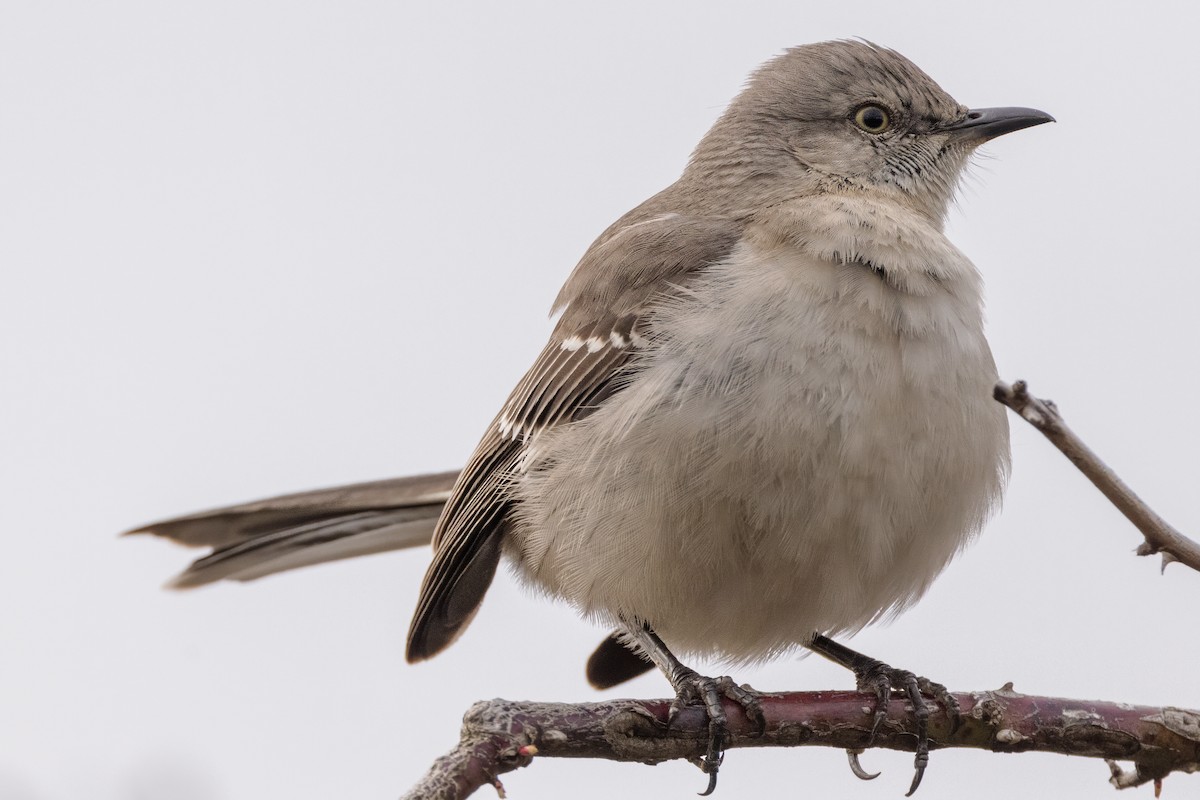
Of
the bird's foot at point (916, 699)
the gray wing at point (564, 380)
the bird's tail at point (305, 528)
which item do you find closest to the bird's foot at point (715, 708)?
the bird's foot at point (916, 699)

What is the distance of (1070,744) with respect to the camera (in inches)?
154

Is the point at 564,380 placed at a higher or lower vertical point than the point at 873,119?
lower

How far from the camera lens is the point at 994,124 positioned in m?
5.90

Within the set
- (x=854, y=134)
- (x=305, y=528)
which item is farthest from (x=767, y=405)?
(x=305, y=528)

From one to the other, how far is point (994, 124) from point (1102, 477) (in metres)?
3.65

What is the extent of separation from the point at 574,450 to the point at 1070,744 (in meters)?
2.08

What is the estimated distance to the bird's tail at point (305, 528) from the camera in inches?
259

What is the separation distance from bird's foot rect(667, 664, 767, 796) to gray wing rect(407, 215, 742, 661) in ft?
4.08

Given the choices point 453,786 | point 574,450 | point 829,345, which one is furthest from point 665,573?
point 453,786

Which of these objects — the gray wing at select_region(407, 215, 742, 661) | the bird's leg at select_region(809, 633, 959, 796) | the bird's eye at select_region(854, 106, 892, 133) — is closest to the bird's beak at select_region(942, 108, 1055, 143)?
the bird's eye at select_region(854, 106, 892, 133)

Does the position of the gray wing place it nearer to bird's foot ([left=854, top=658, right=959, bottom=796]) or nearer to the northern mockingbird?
the northern mockingbird

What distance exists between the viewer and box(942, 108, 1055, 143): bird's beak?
232 inches

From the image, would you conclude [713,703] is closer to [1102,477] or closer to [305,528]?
[1102,477]

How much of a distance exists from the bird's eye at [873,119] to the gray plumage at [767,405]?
0.02 meters
